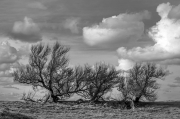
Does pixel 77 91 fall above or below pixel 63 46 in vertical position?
below

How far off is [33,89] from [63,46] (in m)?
6.28

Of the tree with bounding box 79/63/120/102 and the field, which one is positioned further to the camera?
the tree with bounding box 79/63/120/102

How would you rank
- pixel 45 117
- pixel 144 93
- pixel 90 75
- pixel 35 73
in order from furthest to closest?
pixel 144 93
pixel 90 75
pixel 35 73
pixel 45 117

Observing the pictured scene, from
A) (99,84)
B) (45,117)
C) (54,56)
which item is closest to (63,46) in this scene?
(54,56)

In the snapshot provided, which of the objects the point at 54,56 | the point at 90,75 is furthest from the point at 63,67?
the point at 90,75

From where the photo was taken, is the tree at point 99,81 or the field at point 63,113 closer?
the field at point 63,113

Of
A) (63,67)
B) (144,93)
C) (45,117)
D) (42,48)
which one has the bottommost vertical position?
(45,117)

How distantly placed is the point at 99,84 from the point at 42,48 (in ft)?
27.9

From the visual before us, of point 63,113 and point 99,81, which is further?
point 99,81

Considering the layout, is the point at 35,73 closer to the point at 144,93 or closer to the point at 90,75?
the point at 90,75

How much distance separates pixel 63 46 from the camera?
108ft

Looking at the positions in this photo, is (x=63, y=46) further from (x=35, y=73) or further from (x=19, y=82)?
(x=19, y=82)

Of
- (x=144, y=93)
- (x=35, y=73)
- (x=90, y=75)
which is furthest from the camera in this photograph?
(x=144, y=93)

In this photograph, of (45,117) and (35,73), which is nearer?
(45,117)
